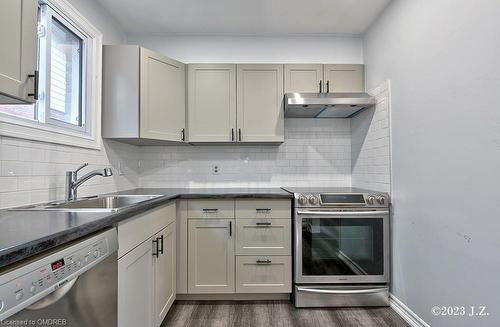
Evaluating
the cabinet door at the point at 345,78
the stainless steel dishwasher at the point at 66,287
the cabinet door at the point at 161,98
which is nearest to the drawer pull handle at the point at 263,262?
the stainless steel dishwasher at the point at 66,287

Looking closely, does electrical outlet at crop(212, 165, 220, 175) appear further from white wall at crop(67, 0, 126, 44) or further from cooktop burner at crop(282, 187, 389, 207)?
white wall at crop(67, 0, 126, 44)

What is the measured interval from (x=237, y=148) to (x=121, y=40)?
5.31 feet

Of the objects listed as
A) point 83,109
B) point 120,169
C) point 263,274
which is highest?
point 83,109

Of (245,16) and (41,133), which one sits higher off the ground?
(245,16)

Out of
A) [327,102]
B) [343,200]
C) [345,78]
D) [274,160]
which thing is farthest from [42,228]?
[345,78]

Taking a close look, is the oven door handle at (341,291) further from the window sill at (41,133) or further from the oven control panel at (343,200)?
the window sill at (41,133)

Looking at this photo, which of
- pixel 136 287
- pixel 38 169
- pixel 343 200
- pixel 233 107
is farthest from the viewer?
pixel 233 107

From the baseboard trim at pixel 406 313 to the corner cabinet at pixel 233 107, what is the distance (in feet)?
5.56

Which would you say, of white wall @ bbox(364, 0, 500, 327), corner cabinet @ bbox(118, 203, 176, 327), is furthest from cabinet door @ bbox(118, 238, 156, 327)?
white wall @ bbox(364, 0, 500, 327)

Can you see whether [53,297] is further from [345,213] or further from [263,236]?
[345,213]

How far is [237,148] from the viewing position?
300 centimetres

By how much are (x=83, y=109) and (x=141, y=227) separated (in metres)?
1.23

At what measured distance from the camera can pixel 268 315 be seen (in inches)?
83.6

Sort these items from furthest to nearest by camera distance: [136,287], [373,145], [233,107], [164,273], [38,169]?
1. [233,107]
2. [373,145]
3. [164,273]
4. [38,169]
5. [136,287]
